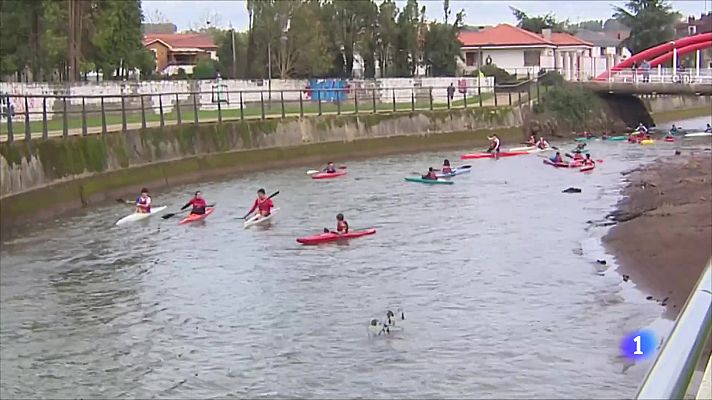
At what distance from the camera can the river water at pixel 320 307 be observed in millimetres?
12867

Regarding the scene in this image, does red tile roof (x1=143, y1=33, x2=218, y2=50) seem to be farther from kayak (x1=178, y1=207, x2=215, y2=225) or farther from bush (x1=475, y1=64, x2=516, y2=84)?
kayak (x1=178, y1=207, x2=215, y2=225)

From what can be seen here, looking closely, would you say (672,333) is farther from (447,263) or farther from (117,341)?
(447,263)

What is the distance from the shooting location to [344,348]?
1417 cm

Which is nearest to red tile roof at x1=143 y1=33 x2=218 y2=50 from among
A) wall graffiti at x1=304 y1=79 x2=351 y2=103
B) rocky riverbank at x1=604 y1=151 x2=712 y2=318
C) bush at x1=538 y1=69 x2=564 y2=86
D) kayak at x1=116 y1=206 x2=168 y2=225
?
wall graffiti at x1=304 y1=79 x2=351 y2=103

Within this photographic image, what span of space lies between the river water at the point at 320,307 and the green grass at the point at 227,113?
671 centimetres

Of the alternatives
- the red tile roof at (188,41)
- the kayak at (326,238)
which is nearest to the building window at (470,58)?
the red tile roof at (188,41)

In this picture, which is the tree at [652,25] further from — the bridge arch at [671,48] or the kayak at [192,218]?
the kayak at [192,218]

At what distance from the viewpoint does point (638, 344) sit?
13.7 m

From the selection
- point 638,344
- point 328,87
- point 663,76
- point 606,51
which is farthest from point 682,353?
point 606,51

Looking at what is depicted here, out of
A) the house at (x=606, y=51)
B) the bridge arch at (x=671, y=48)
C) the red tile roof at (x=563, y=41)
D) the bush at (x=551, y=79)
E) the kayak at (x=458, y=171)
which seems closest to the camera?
the kayak at (x=458, y=171)

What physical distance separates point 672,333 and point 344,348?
1189 cm

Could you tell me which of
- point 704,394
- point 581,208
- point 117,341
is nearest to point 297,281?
point 117,341

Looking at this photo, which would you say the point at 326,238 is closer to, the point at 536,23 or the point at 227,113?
the point at 227,113

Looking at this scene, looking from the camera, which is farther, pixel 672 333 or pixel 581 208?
pixel 581 208
